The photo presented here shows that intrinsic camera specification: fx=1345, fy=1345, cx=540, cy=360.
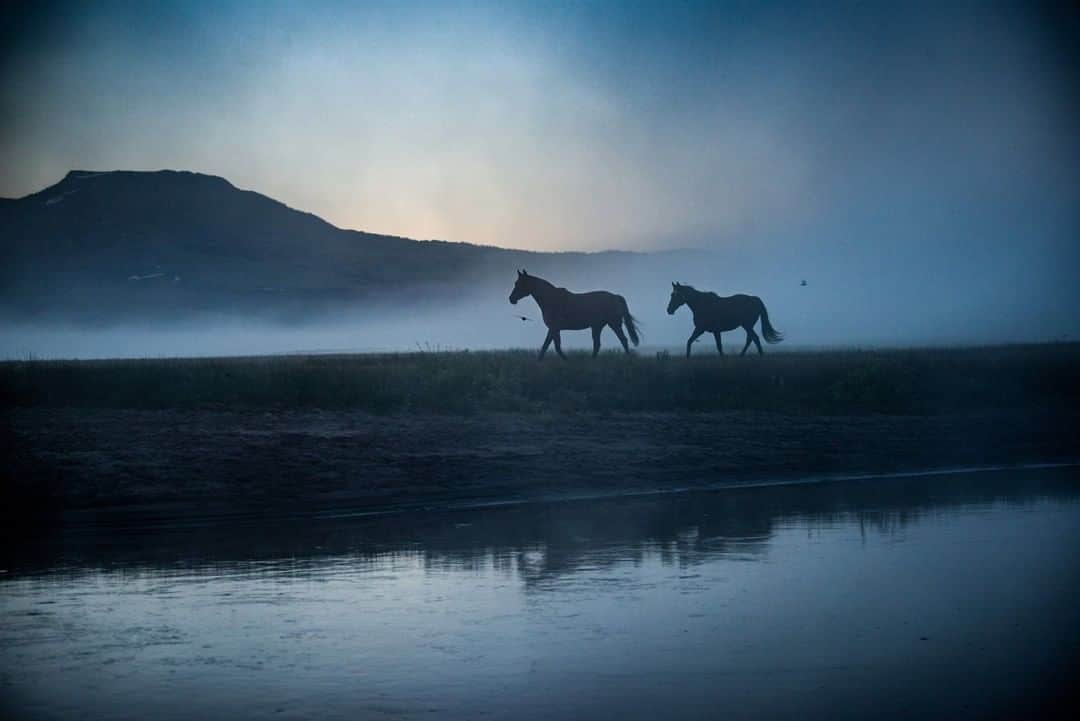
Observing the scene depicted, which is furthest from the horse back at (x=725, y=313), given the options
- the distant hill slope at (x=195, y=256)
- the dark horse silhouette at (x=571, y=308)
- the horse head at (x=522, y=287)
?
the distant hill slope at (x=195, y=256)

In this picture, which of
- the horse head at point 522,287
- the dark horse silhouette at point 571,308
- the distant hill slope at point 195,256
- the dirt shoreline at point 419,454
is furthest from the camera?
the distant hill slope at point 195,256

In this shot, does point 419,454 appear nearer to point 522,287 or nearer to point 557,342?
point 557,342

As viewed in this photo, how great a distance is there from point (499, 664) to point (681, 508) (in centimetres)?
822

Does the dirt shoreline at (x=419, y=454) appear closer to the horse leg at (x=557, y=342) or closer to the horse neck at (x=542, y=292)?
the horse leg at (x=557, y=342)

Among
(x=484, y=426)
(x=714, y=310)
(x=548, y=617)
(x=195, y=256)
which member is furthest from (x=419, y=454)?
(x=195, y=256)

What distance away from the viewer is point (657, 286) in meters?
99.3

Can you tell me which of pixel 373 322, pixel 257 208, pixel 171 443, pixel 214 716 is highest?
pixel 257 208

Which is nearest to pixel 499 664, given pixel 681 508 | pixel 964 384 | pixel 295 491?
pixel 681 508

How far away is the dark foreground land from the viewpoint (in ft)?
57.6

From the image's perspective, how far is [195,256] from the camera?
93.3 m

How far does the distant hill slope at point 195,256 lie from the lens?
8512cm

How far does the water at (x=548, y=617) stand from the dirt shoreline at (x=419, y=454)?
1727 mm

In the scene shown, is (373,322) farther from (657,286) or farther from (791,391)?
(791,391)

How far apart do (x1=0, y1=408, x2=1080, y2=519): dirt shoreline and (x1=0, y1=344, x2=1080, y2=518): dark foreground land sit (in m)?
0.05
